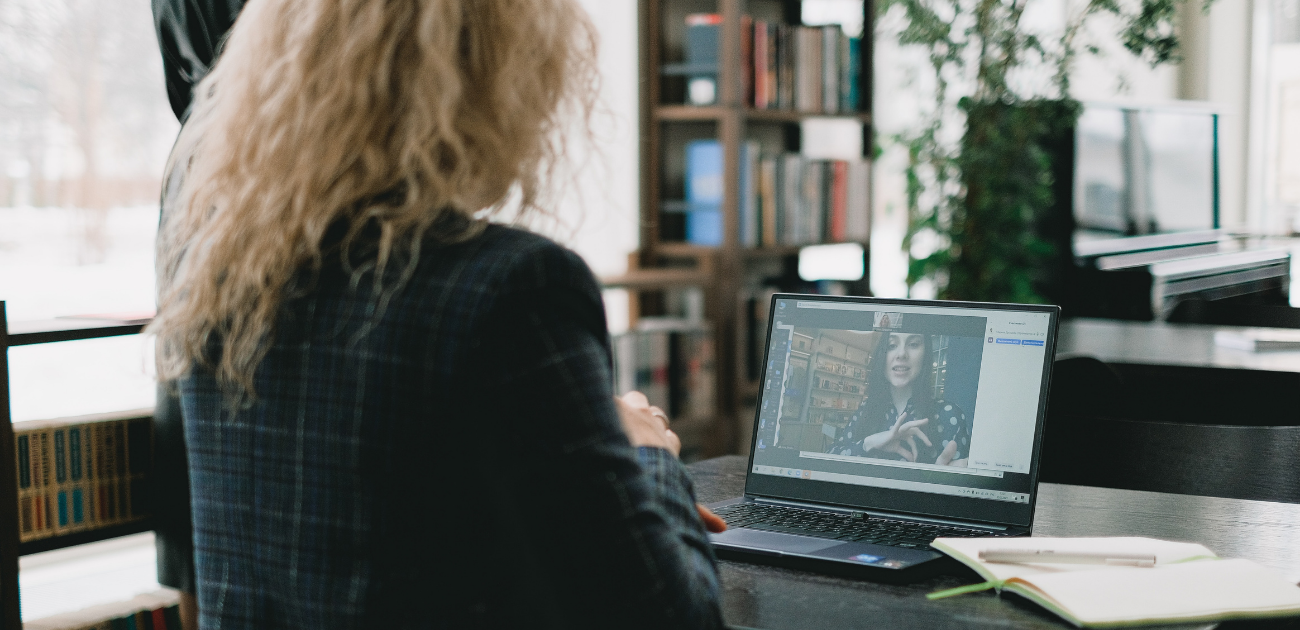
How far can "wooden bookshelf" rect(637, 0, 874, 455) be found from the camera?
3832mm

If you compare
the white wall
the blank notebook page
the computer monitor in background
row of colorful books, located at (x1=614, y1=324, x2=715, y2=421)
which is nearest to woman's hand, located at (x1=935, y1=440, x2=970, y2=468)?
the blank notebook page

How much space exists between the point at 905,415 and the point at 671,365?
2457 mm

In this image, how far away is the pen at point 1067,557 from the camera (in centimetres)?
115

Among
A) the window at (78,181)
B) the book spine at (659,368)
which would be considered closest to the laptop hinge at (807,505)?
the window at (78,181)

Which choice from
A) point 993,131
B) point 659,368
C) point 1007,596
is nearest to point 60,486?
point 1007,596

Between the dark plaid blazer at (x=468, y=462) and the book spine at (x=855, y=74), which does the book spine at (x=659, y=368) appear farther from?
the dark plaid blazer at (x=468, y=462)

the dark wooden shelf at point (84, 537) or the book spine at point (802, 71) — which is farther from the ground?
the book spine at point (802, 71)

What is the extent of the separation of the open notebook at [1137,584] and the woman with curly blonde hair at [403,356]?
333mm

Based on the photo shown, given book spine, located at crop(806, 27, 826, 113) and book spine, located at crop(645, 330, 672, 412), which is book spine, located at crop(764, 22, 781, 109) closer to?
book spine, located at crop(806, 27, 826, 113)

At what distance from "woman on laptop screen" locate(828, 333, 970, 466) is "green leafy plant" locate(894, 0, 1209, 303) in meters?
3.14

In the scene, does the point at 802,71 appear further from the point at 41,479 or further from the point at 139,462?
the point at 41,479

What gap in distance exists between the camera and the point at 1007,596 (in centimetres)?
110

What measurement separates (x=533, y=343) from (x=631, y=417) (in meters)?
0.25

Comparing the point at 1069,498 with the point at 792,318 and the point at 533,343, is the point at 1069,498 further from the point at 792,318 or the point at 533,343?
the point at 533,343
